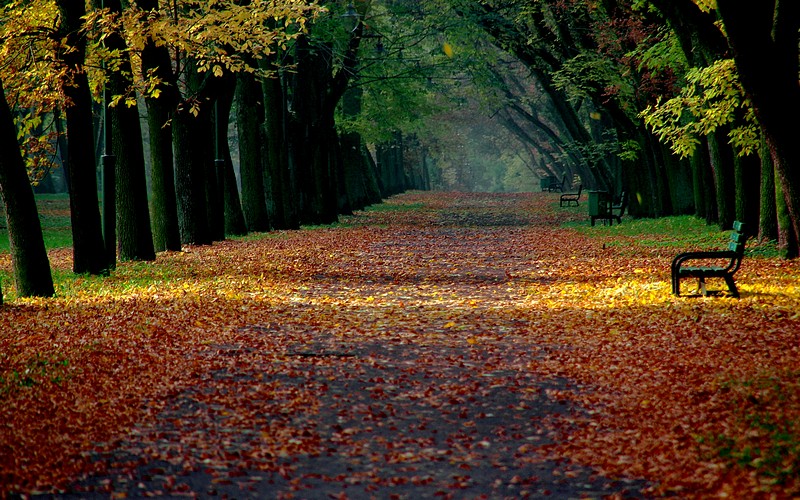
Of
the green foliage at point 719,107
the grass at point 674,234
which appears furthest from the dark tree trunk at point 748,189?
the grass at point 674,234

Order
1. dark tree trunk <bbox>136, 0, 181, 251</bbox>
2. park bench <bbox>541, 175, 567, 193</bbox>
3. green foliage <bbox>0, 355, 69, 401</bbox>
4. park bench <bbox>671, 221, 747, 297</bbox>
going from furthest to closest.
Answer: park bench <bbox>541, 175, 567, 193</bbox>, dark tree trunk <bbox>136, 0, 181, 251</bbox>, park bench <bbox>671, 221, 747, 297</bbox>, green foliage <bbox>0, 355, 69, 401</bbox>

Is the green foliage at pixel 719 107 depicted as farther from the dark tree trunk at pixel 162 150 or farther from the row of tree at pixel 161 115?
the dark tree trunk at pixel 162 150

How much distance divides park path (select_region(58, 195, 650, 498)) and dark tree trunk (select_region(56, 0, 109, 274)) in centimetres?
411

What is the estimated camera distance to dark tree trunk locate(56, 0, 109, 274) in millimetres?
16344

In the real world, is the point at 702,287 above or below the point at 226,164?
below

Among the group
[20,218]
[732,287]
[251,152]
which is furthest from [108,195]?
[251,152]

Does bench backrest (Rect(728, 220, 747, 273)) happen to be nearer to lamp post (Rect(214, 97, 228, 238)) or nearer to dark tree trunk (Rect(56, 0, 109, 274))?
dark tree trunk (Rect(56, 0, 109, 274))

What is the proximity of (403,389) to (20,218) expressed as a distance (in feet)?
24.7

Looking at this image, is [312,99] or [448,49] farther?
[448,49]

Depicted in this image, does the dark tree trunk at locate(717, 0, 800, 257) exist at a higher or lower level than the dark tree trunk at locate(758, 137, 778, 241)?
higher

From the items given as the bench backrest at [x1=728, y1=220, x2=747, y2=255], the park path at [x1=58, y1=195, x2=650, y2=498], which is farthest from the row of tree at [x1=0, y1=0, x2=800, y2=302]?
the park path at [x1=58, y1=195, x2=650, y2=498]

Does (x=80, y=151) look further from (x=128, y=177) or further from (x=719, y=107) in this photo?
(x=719, y=107)

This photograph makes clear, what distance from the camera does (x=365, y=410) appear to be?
25.3ft

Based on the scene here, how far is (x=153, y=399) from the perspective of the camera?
806 centimetres
